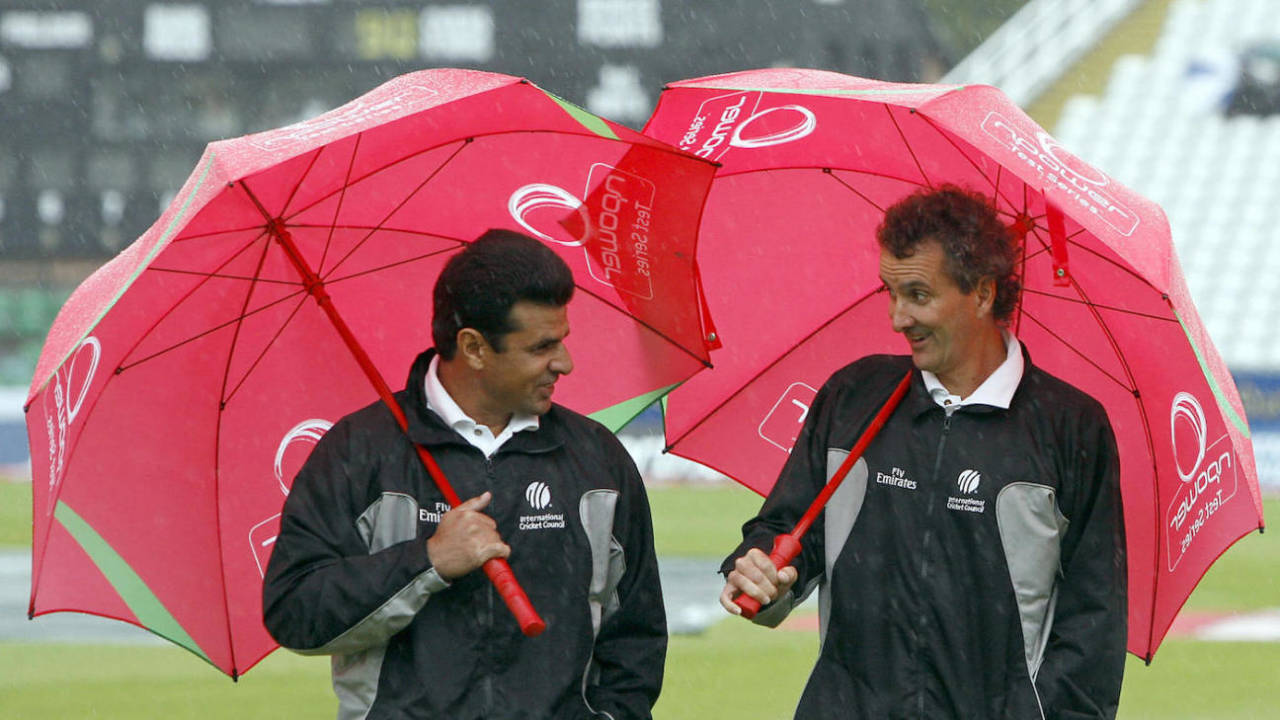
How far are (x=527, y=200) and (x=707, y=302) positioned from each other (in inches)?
21.8

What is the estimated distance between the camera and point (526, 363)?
285cm

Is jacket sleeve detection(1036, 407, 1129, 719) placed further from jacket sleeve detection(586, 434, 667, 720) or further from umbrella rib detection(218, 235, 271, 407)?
umbrella rib detection(218, 235, 271, 407)

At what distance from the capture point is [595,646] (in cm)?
290

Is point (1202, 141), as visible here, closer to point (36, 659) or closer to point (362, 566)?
point (36, 659)

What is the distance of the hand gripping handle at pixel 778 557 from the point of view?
2.88m

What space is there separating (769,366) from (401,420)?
116 centimetres

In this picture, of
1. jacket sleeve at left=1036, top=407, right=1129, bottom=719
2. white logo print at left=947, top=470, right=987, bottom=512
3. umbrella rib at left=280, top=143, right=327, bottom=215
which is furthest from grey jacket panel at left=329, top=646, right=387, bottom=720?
jacket sleeve at left=1036, top=407, right=1129, bottom=719

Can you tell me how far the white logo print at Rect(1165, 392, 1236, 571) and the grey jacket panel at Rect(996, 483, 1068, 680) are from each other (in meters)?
0.48

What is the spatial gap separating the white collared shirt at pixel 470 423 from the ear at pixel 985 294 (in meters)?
0.82

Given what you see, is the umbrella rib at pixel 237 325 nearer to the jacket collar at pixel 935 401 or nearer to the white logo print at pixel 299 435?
the white logo print at pixel 299 435

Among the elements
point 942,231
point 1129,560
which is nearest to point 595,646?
point 942,231

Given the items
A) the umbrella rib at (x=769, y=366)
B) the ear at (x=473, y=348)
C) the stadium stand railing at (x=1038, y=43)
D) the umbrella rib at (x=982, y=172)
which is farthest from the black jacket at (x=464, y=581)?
the stadium stand railing at (x=1038, y=43)

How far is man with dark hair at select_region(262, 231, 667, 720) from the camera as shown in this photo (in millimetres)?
2695

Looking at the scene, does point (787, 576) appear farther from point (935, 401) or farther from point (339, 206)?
point (339, 206)
